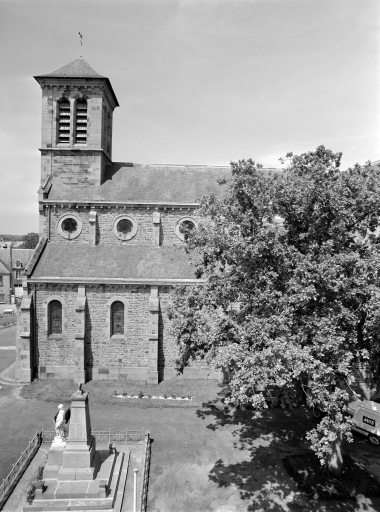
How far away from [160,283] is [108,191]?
9226 millimetres

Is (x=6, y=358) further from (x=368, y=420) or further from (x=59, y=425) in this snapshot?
(x=368, y=420)

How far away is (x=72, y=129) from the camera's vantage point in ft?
90.3

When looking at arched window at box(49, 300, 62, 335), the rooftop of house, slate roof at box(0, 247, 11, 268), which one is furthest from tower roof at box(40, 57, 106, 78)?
slate roof at box(0, 247, 11, 268)

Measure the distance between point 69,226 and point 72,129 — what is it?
7.91 m

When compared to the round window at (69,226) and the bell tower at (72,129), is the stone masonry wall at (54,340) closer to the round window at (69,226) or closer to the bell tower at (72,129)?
the round window at (69,226)

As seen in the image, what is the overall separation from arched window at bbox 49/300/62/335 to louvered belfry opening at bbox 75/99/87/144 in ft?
43.2

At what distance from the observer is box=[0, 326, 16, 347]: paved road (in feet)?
114

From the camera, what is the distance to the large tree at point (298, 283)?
33.2ft

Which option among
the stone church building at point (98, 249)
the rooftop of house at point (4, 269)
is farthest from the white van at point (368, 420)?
the rooftop of house at point (4, 269)

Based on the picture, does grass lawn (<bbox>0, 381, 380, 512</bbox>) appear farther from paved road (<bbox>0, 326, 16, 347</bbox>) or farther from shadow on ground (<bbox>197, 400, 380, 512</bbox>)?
paved road (<bbox>0, 326, 16, 347</bbox>)

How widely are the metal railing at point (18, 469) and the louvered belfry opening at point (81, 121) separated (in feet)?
70.1

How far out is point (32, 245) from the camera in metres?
90.4

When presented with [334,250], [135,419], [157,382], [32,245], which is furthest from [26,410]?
[32,245]

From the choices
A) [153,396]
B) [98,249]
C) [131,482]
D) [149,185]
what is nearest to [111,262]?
[98,249]
